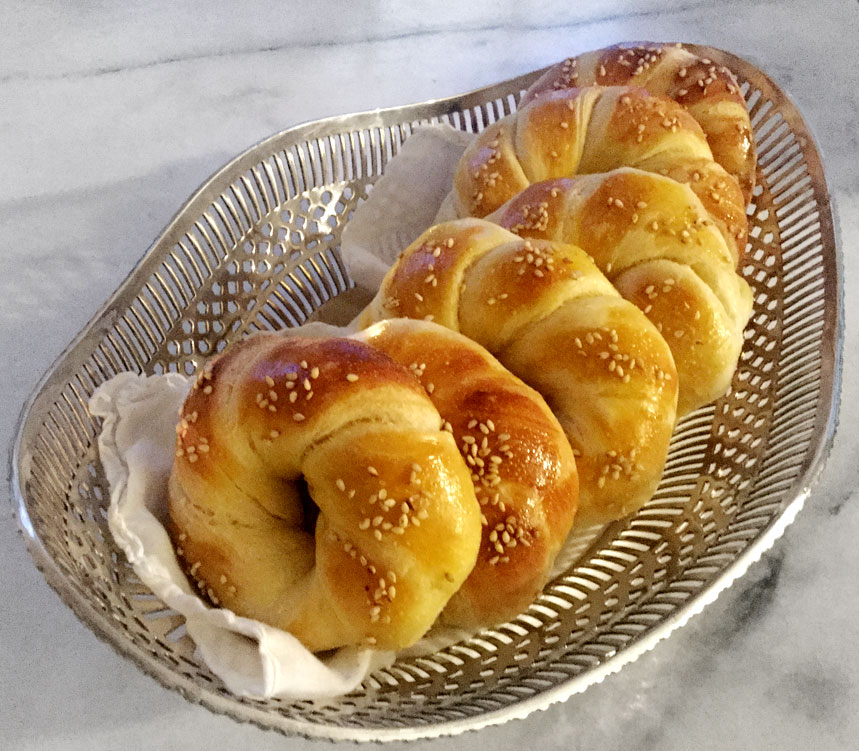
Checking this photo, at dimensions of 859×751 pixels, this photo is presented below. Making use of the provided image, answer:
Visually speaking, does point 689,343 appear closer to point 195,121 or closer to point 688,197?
point 688,197

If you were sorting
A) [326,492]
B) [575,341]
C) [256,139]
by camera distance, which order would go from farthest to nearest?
[256,139] < [575,341] < [326,492]

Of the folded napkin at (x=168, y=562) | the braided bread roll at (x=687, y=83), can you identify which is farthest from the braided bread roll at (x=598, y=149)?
the folded napkin at (x=168, y=562)

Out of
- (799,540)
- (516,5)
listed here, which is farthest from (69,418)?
(516,5)

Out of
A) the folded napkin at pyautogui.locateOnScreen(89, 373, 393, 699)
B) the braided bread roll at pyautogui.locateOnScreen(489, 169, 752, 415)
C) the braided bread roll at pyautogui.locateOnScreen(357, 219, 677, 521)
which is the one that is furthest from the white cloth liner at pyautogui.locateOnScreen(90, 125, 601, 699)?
the braided bread roll at pyautogui.locateOnScreen(489, 169, 752, 415)

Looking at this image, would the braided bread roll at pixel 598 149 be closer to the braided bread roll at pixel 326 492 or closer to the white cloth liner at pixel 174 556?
the white cloth liner at pixel 174 556

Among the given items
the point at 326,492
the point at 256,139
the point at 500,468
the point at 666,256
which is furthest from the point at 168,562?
the point at 256,139

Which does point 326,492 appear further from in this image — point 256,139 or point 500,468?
point 256,139
